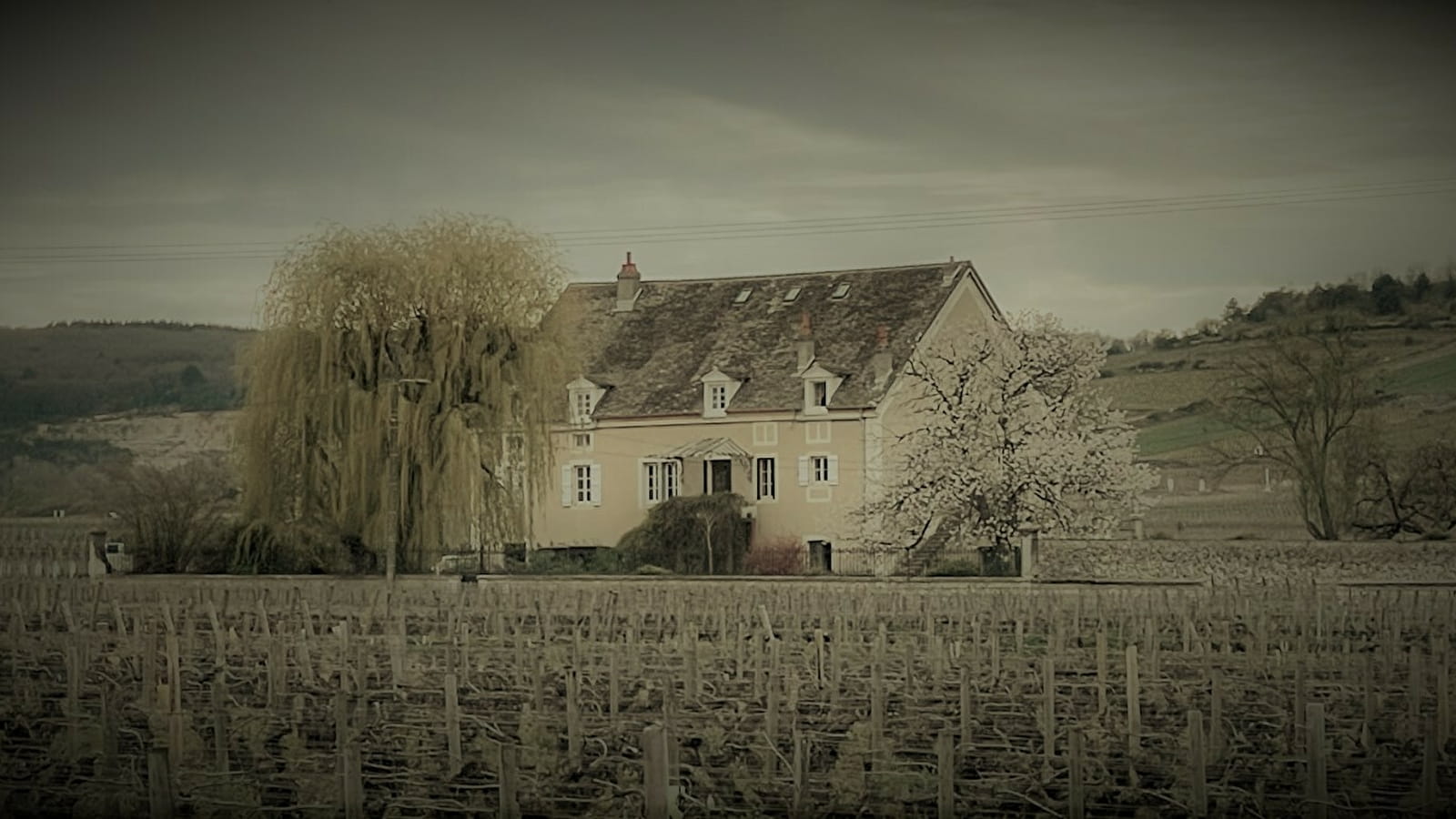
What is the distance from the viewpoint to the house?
90.9 ft

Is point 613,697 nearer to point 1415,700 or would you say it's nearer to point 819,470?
point 1415,700

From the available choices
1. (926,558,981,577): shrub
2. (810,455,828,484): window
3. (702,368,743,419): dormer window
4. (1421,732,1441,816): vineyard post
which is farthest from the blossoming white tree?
(1421,732,1441,816): vineyard post

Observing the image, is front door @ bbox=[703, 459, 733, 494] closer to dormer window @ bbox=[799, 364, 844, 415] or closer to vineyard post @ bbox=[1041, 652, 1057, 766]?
dormer window @ bbox=[799, 364, 844, 415]

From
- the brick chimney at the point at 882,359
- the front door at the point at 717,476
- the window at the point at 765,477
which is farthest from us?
the front door at the point at 717,476

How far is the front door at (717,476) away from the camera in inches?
1118

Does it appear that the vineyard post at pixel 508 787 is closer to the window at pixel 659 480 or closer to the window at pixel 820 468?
the window at pixel 820 468

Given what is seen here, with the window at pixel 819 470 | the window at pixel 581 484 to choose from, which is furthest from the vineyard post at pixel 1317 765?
the window at pixel 581 484

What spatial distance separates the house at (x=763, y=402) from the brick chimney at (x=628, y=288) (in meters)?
0.16

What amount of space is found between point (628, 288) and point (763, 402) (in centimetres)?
382

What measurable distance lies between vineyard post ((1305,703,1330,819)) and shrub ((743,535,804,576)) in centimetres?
1749

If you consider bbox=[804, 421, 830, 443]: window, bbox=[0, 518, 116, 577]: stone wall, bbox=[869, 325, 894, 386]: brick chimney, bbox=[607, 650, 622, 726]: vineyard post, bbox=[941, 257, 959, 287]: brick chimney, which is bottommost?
bbox=[607, 650, 622, 726]: vineyard post

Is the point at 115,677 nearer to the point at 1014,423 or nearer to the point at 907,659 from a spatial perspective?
the point at 907,659

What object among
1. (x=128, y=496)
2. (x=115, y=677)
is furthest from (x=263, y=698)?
(x=128, y=496)

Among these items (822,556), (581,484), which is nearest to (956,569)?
(822,556)
